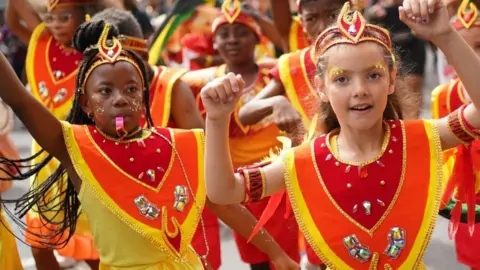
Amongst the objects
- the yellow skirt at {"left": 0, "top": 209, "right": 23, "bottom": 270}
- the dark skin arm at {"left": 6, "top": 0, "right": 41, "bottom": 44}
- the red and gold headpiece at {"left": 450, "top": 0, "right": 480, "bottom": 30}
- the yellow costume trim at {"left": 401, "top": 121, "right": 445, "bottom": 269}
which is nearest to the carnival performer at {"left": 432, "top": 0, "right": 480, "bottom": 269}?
the red and gold headpiece at {"left": 450, "top": 0, "right": 480, "bottom": 30}

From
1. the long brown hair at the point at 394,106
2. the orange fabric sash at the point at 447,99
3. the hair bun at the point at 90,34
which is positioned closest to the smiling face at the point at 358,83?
the long brown hair at the point at 394,106

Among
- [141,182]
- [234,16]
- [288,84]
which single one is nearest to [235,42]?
[234,16]

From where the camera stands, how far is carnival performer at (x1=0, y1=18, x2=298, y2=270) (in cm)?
278

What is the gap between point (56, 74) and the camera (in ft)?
13.8

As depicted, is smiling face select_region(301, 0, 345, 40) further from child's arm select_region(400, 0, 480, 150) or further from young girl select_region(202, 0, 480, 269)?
child's arm select_region(400, 0, 480, 150)

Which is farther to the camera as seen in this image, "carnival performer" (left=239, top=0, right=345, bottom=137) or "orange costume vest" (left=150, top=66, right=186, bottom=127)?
"carnival performer" (left=239, top=0, right=345, bottom=137)

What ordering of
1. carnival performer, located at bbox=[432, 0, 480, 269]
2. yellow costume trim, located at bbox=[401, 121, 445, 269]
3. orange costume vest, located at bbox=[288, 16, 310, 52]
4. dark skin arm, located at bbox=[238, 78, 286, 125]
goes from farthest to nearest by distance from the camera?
orange costume vest, located at bbox=[288, 16, 310, 52], dark skin arm, located at bbox=[238, 78, 286, 125], carnival performer, located at bbox=[432, 0, 480, 269], yellow costume trim, located at bbox=[401, 121, 445, 269]

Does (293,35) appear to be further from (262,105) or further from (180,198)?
(180,198)

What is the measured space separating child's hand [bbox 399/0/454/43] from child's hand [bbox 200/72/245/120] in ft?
1.74

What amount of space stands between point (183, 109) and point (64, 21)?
938 millimetres

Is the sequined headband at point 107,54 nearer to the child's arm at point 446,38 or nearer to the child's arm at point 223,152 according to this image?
the child's arm at point 223,152

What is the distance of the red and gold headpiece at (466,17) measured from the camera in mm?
3635

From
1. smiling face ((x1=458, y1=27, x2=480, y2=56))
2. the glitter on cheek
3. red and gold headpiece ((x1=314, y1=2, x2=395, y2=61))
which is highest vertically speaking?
red and gold headpiece ((x1=314, y1=2, x2=395, y2=61))

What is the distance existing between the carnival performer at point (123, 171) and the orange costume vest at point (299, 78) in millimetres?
1021
